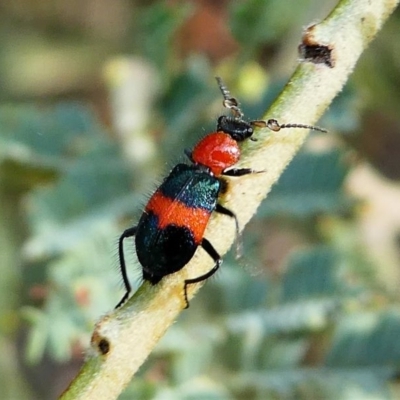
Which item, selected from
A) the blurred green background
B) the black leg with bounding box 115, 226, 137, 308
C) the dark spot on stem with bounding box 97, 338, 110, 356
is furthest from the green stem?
the blurred green background

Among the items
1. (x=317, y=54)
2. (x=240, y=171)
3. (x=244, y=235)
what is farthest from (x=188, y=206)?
(x=244, y=235)

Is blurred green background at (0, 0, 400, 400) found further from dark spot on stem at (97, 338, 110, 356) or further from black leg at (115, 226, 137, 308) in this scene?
dark spot on stem at (97, 338, 110, 356)

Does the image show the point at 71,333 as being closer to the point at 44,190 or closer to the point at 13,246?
the point at 44,190

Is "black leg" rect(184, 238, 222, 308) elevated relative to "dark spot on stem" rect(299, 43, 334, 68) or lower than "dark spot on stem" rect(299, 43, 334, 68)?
lower

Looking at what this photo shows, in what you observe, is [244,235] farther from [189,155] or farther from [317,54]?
[317,54]

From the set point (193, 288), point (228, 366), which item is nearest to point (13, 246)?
point (228, 366)

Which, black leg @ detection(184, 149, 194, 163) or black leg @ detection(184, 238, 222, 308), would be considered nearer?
black leg @ detection(184, 238, 222, 308)
